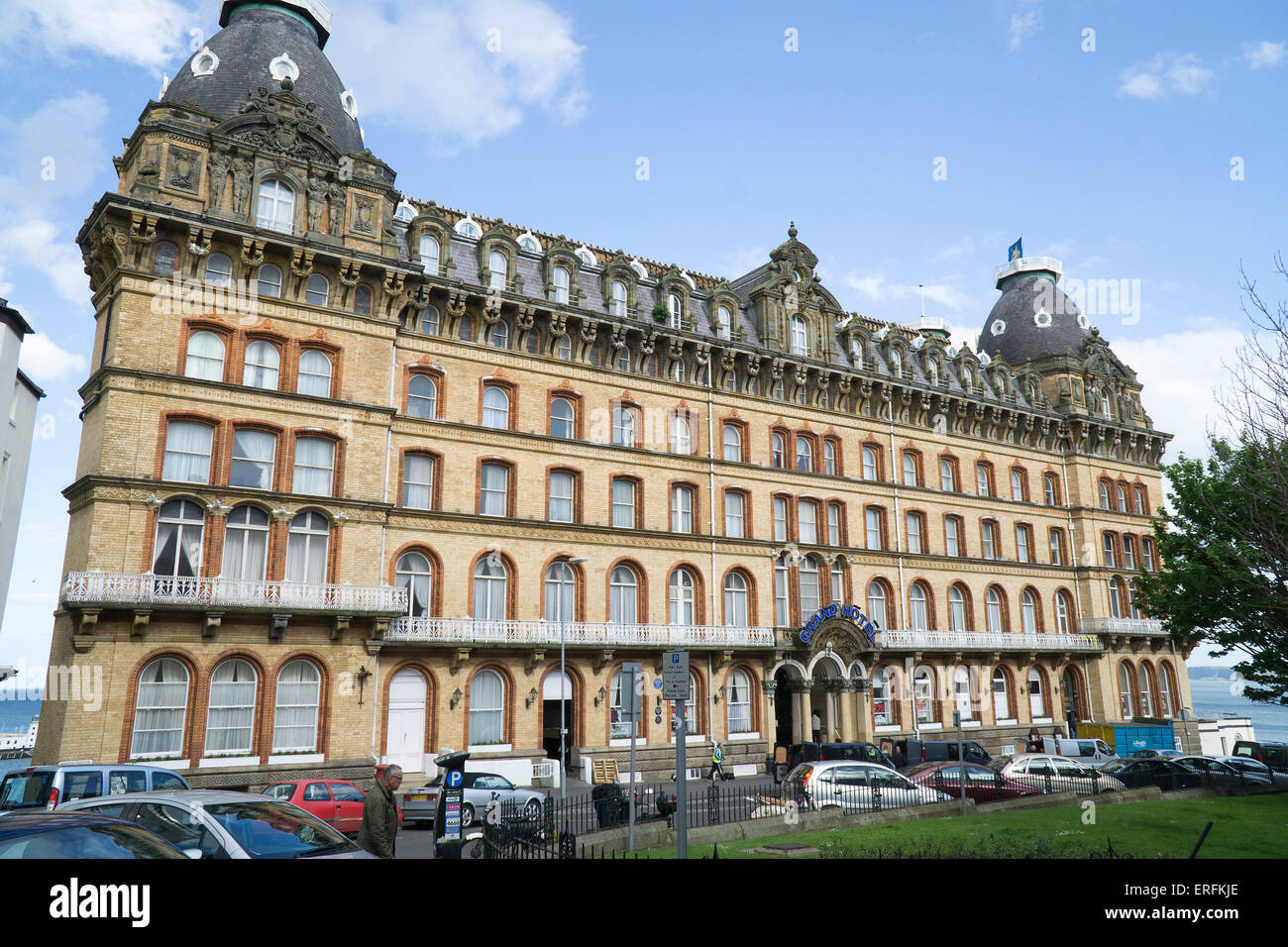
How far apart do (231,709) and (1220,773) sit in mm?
34390

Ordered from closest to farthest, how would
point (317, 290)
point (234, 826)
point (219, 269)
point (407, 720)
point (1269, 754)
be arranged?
point (234, 826)
point (219, 269)
point (407, 720)
point (317, 290)
point (1269, 754)

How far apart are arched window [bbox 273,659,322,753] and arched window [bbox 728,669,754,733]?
17.5 m

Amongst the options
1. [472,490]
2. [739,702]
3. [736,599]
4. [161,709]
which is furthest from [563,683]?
[161,709]

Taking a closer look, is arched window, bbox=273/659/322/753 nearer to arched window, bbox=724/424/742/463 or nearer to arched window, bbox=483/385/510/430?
arched window, bbox=483/385/510/430

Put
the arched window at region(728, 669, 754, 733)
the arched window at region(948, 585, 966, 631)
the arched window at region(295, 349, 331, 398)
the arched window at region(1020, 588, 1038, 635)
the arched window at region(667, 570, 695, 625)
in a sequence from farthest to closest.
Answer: the arched window at region(1020, 588, 1038, 635) < the arched window at region(948, 585, 966, 631) < the arched window at region(728, 669, 754, 733) < the arched window at region(667, 570, 695, 625) < the arched window at region(295, 349, 331, 398)

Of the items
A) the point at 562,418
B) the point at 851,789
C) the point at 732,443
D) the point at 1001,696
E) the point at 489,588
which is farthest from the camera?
the point at 1001,696

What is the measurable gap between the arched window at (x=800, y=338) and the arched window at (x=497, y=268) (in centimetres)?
1544

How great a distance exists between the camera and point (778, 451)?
42188 millimetres

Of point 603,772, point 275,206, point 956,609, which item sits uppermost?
point 275,206

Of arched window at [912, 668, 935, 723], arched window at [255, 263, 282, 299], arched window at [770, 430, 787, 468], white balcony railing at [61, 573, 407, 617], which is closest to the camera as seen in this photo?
white balcony railing at [61, 573, 407, 617]

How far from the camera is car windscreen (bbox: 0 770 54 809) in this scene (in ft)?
55.8

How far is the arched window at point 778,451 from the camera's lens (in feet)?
137

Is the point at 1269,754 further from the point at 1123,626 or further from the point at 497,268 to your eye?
the point at 497,268

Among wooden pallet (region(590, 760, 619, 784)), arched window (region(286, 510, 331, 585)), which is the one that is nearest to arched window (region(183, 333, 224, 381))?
arched window (region(286, 510, 331, 585))
